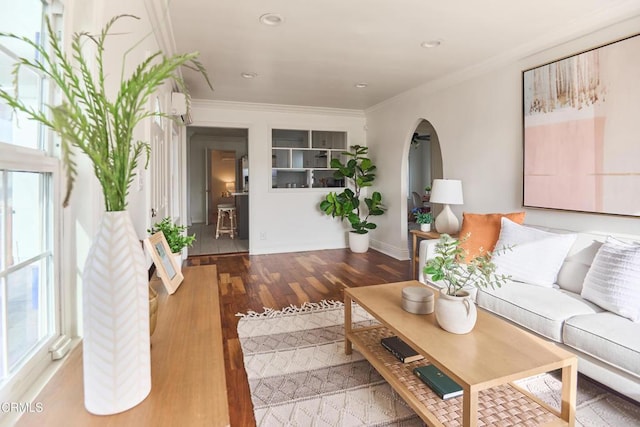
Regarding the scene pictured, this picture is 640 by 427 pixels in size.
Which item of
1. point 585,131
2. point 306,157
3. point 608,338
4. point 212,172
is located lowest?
point 608,338

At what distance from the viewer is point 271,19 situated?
103 inches

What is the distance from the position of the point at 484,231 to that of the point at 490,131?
1151 mm

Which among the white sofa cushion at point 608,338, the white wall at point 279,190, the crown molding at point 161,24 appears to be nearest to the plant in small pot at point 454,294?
the white sofa cushion at point 608,338

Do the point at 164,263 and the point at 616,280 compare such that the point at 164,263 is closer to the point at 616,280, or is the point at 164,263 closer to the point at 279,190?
the point at 616,280

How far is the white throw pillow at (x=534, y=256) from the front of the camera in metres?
2.44

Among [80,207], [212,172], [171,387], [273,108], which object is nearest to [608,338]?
[171,387]

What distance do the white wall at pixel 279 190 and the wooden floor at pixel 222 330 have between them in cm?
64

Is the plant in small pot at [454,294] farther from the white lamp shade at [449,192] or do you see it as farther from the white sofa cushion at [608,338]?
the white lamp shade at [449,192]

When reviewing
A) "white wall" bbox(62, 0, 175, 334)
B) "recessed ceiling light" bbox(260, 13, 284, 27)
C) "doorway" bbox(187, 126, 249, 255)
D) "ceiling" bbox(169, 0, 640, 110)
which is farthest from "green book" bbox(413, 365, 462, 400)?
"doorway" bbox(187, 126, 249, 255)

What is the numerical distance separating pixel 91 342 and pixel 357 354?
189cm

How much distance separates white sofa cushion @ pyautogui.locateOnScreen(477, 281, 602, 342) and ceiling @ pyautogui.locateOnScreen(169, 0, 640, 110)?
6.52ft

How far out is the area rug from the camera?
5.48ft

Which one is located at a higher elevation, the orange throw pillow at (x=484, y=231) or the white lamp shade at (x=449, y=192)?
the white lamp shade at (x=449, y=192)

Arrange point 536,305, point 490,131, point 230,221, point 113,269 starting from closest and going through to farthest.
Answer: point 113,269, point 536,305, point 490,131, point 230,221
